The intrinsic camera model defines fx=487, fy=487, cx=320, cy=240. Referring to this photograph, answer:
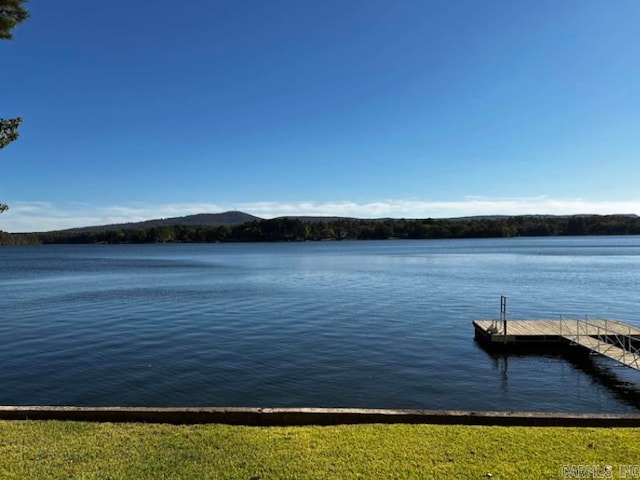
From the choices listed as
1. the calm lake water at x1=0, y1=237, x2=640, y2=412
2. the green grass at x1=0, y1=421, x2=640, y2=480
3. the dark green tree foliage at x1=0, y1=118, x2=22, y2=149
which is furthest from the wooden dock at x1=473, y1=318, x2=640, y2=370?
the dark green tree foliage at x1=0, y1=118, x2=22, y2=149

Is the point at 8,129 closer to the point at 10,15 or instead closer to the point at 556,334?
the point at 10,15

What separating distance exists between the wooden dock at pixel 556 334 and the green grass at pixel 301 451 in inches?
464

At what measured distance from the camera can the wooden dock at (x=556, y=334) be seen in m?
18.3

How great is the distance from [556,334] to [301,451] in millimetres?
16511

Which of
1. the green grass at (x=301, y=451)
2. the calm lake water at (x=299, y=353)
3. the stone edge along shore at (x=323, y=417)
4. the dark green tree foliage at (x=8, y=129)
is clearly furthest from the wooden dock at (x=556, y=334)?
the dark green tree foliage at (x=8, y=129)

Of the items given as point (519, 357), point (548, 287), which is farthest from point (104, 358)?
point (548, 287)

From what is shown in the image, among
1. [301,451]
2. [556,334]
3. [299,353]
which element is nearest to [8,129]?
[301,451]

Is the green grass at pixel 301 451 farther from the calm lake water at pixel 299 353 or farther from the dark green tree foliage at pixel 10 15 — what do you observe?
the dark green tree foliage at pixel 10 15

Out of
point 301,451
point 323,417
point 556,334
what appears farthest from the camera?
point 556,334

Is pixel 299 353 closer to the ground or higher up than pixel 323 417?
closer to the ground

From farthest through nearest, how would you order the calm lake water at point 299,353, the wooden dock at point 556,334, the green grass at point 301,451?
1. the wooden dock at point 556,334
2. the calm lake water at point 299,353
3. the green grass at point 301,451

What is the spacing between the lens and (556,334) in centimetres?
1984

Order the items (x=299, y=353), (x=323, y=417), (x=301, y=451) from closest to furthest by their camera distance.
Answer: (x=301, y=451)
(x=323, y=417)
(x=299, y=353)

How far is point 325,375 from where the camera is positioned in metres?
14.8
